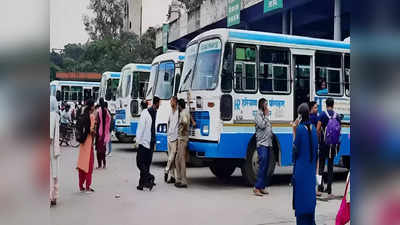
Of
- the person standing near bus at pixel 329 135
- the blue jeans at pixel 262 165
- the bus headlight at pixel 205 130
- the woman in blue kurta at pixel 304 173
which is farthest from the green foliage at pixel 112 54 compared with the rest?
the woman in blue kurta at pixel 304 173

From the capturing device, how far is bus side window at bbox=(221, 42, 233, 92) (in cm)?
926

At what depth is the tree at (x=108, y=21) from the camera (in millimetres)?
40812

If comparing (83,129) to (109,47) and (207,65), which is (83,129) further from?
(109,47)

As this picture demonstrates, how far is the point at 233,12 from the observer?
21.1 m

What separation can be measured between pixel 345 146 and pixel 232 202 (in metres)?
3.93

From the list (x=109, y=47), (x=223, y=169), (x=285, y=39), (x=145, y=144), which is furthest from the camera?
(x=109, y=47)

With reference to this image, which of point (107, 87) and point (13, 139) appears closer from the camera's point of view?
point (13, 139)

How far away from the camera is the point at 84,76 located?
3697 centimetres

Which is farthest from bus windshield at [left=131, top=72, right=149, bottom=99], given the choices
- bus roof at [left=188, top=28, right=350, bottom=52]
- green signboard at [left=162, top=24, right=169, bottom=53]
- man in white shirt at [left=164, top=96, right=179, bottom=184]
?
green signboard at [left=162, top=24, right=169, bottom=53]

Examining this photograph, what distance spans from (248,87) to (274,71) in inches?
32.7

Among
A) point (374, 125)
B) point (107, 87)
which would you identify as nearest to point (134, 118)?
point (107, 87)

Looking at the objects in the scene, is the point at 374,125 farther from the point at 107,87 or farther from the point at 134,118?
the point at 107,87

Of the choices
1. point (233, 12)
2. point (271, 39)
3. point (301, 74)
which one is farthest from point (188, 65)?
point (233, 12)

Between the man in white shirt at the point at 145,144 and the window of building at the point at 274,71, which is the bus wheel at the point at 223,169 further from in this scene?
the window of building at the point at 274,71
